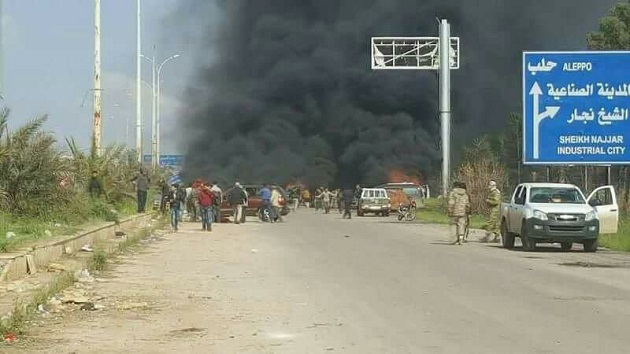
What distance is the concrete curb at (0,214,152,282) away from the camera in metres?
14.2

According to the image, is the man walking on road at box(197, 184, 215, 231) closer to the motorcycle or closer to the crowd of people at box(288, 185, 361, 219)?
the motorcycle

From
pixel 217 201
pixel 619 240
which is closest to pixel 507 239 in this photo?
pixel 619 240

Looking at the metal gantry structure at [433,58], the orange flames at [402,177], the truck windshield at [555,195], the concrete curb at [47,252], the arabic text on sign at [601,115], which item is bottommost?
the concrete curb at [47,252]

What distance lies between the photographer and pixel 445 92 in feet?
166

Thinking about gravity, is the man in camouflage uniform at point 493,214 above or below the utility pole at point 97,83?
below

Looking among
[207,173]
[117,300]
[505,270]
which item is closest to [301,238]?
[505,270]

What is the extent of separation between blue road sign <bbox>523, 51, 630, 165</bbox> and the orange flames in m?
35.4

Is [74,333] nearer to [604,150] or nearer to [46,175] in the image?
[46,175]

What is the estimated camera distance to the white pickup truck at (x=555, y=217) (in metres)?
22.9

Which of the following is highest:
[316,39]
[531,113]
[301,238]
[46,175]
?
[316,39]

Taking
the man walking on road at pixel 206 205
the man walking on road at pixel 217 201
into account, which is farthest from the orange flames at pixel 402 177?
the man walking on road at pixel 206 205

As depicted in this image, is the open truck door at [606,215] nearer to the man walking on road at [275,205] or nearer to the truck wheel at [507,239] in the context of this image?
the truck wheel at [507,239]

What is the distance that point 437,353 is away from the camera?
8.88m

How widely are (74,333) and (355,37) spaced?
Result: 55128 millimetres
